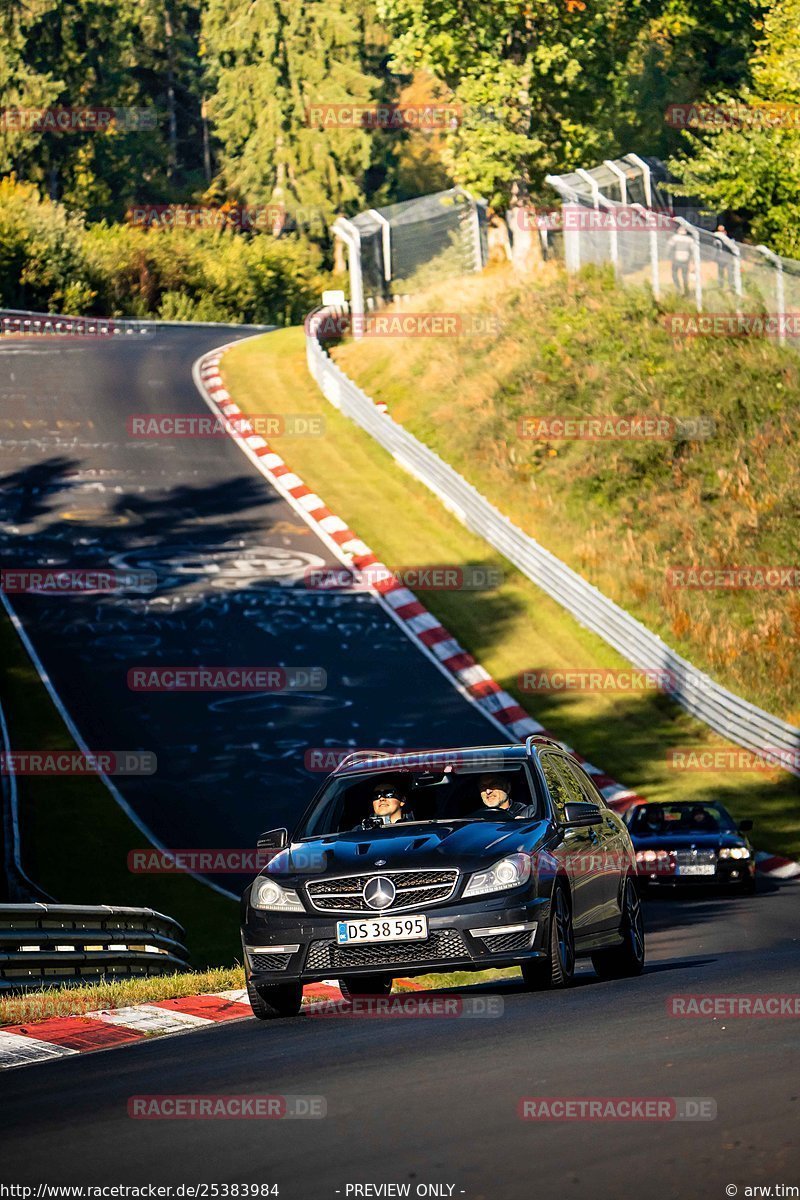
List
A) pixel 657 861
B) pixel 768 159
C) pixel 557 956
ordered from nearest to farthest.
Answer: pixel 557 956
pixel 657 861
pixel 768 159

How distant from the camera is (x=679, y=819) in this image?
68.4 ft

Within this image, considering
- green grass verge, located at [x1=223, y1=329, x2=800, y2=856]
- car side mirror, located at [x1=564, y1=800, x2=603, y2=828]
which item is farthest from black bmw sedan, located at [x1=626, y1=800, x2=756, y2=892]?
car side mirror, located at [x1=564, y1=800, x2=603, y2=828]

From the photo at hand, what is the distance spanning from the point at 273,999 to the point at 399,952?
1.04 metres

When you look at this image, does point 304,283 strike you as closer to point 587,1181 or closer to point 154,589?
point 154,589

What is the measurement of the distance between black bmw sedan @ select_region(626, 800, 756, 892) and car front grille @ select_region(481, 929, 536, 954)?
10190mm

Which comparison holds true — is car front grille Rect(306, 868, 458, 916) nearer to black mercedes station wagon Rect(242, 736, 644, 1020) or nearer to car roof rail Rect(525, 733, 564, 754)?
black mercedes station wagon Rect(242, 736, 644, 1020)

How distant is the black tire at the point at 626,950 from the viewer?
1181 cm

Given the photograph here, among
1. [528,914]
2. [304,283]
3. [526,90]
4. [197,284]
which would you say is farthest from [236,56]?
[528,914]

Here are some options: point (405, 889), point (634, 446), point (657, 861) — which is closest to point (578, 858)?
point (405, 889)

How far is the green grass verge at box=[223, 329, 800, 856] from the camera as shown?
982 inches

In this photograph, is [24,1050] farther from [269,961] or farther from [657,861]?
[657,861]

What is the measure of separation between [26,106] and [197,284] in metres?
18.1

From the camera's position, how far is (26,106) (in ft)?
264

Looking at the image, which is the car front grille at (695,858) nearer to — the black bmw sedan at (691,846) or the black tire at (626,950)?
the black bmw sedan at (691,846)
